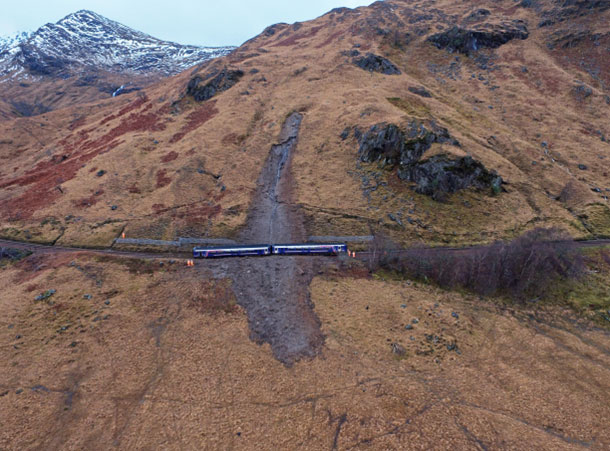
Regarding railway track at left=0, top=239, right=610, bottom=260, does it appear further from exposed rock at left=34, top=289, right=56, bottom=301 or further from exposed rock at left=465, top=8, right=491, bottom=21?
exposed rock at left=465, top=8, right=491, bottom=21

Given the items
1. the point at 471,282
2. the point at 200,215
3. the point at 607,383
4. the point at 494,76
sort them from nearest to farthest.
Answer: the point at 607,383 < the point at 471,282 < the point at 200,215 < the point at 494,76

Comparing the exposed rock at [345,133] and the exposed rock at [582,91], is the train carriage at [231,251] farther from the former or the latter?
the exposed rock at [582,91]

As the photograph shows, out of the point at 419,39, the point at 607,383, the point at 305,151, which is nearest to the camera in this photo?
the point at 607,383

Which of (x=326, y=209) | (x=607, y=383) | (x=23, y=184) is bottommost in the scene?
(x=607, y=383)

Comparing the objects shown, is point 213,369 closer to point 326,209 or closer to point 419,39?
point 326,209

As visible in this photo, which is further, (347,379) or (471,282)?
(471,282)

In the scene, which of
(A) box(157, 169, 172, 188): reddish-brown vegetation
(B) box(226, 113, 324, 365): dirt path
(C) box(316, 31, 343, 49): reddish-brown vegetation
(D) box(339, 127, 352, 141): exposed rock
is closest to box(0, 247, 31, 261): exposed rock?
(A) box(157, 169, 172, 188): reddish-brown vegetation

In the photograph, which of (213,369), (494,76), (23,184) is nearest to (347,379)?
(213,369)
